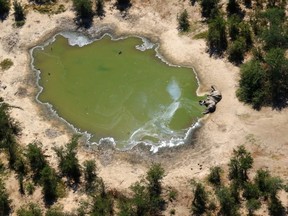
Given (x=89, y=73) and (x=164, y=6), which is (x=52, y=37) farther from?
(x=164, y=6)

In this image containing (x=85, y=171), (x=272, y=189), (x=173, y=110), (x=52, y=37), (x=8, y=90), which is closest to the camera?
(x=272, y=189)

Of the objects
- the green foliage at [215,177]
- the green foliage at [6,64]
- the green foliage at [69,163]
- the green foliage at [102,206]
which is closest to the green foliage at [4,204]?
the green foliage at [69,163]

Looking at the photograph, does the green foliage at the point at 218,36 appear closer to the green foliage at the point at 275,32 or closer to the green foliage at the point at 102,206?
the green foliage at the point at 275,32

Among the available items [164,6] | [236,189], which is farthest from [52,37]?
[236,189]

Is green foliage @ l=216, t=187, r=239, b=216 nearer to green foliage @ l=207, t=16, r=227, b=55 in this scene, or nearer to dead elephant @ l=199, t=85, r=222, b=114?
dead elephant @ l=199, t=85, r=222, b=114

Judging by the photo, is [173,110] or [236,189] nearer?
[236,189]

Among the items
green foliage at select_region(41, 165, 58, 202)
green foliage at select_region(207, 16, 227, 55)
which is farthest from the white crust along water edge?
green foliage at select_region(41, 165, 58, 202)

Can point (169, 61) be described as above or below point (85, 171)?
above
